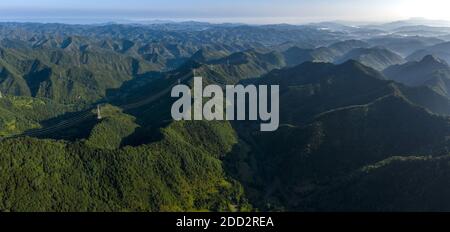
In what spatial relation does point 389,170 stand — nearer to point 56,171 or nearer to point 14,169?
point 56,171
